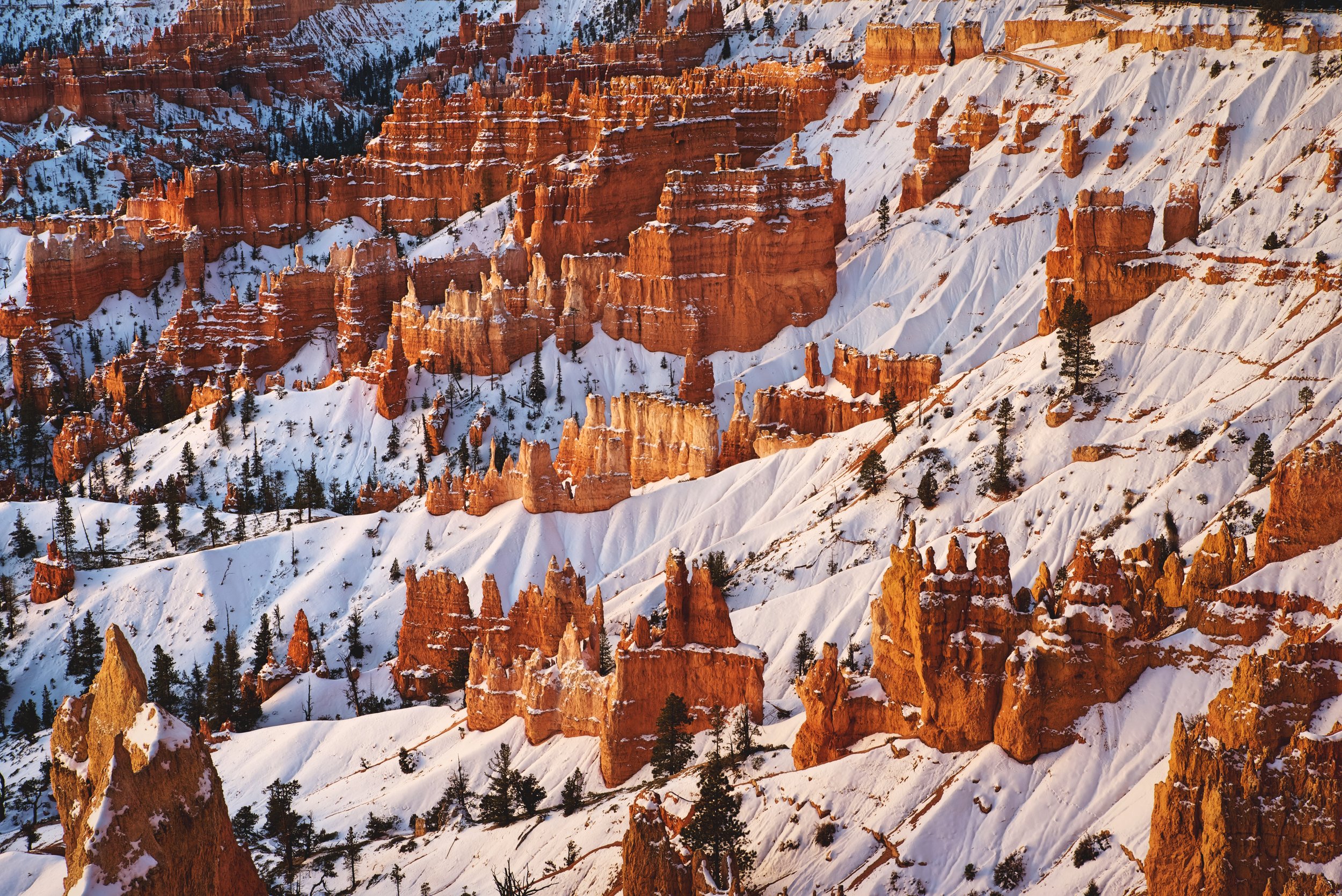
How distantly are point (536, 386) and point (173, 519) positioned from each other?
80.6 feet

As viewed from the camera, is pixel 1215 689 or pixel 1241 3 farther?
pixel 1241 3

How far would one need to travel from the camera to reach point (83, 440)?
120m

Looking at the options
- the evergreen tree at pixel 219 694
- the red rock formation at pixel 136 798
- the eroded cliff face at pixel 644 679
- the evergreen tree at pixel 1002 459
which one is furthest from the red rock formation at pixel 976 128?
the red rock formation at pixel 136 798

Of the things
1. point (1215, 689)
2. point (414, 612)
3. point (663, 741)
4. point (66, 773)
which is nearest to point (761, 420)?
point (414, 612)

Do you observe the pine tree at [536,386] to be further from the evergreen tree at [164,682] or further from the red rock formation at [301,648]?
the evergreen tree at [164,682]

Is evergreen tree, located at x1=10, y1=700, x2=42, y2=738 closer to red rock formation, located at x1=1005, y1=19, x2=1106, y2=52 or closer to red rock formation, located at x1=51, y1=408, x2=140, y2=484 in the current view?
red rock formation, located at x1=51, y1=408, x2=140, y2=484

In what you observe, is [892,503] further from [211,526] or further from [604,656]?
[211,526]

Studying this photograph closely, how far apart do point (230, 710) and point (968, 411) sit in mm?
37488

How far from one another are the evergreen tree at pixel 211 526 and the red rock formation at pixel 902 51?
219 ft

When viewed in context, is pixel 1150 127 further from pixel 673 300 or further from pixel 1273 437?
pixel 1273 437

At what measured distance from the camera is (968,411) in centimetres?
8425

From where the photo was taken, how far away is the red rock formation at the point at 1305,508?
49250 millimetres

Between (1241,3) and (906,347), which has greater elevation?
(1241,3)

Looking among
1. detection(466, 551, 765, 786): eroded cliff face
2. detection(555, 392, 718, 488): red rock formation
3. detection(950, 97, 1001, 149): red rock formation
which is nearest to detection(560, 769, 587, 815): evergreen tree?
detection(466, 551, 765, 786): eroded cliff face
